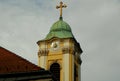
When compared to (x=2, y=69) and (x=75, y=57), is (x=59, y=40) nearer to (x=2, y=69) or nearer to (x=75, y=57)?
(x=75, y=57)

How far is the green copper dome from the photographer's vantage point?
5972cm

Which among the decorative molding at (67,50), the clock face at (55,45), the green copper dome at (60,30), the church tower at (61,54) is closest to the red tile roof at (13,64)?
the church tower at (61,54)

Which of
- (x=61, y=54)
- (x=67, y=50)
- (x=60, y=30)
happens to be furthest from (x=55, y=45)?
(x=60, y=30)

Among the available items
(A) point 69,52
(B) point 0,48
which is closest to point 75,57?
(A) point 69,52

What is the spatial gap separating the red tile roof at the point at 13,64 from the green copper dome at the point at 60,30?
25415mm

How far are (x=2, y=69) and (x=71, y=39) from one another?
26.9 metres

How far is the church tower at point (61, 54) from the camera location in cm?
5797

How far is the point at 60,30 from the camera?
198 ft

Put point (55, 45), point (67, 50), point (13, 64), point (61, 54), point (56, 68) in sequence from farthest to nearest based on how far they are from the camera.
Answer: point (55, 45) → point (61, 54) → point (67, 50) → point (56, 68) → point (13, 64)

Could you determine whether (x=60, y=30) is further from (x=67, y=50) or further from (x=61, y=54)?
(x=61, y=54)

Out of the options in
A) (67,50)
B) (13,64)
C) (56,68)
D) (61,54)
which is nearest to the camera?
(13,64)

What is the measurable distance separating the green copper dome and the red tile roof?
Result: 25415 millimetres

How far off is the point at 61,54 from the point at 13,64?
1025 inches

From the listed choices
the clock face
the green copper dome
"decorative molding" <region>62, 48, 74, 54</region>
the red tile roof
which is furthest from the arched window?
the red tile roof
